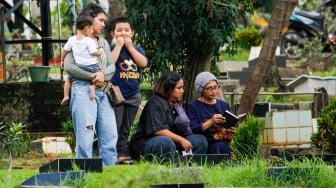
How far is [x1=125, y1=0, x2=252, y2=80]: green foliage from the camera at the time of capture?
1464cm

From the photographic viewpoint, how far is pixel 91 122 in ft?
38.1

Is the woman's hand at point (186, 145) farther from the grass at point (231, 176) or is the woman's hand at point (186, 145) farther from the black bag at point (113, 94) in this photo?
the grass at point (231, 176)

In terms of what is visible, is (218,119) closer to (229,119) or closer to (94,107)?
(229,119)

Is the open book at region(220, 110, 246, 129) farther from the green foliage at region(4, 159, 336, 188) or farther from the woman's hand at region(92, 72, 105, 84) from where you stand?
the green foliage at region(4, 159, 336, 188)

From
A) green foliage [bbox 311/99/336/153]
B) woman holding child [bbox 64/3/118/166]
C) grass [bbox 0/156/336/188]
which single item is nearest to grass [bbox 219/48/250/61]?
green foliage [bbox 311/99/336/153]

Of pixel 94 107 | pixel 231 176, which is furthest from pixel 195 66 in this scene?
pixel 231 176

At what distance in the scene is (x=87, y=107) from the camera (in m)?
11.5

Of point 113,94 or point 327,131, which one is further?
point 327,131

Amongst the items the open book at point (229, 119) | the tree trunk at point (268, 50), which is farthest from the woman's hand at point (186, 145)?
the tree trunk at point (268, 50)

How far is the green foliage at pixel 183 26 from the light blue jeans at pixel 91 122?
301cm

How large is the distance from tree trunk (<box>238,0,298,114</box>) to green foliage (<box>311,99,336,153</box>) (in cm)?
206

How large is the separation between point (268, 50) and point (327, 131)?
7.53ft

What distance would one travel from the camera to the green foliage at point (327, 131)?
12125mm

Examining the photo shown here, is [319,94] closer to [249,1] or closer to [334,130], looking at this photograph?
[249,1]
